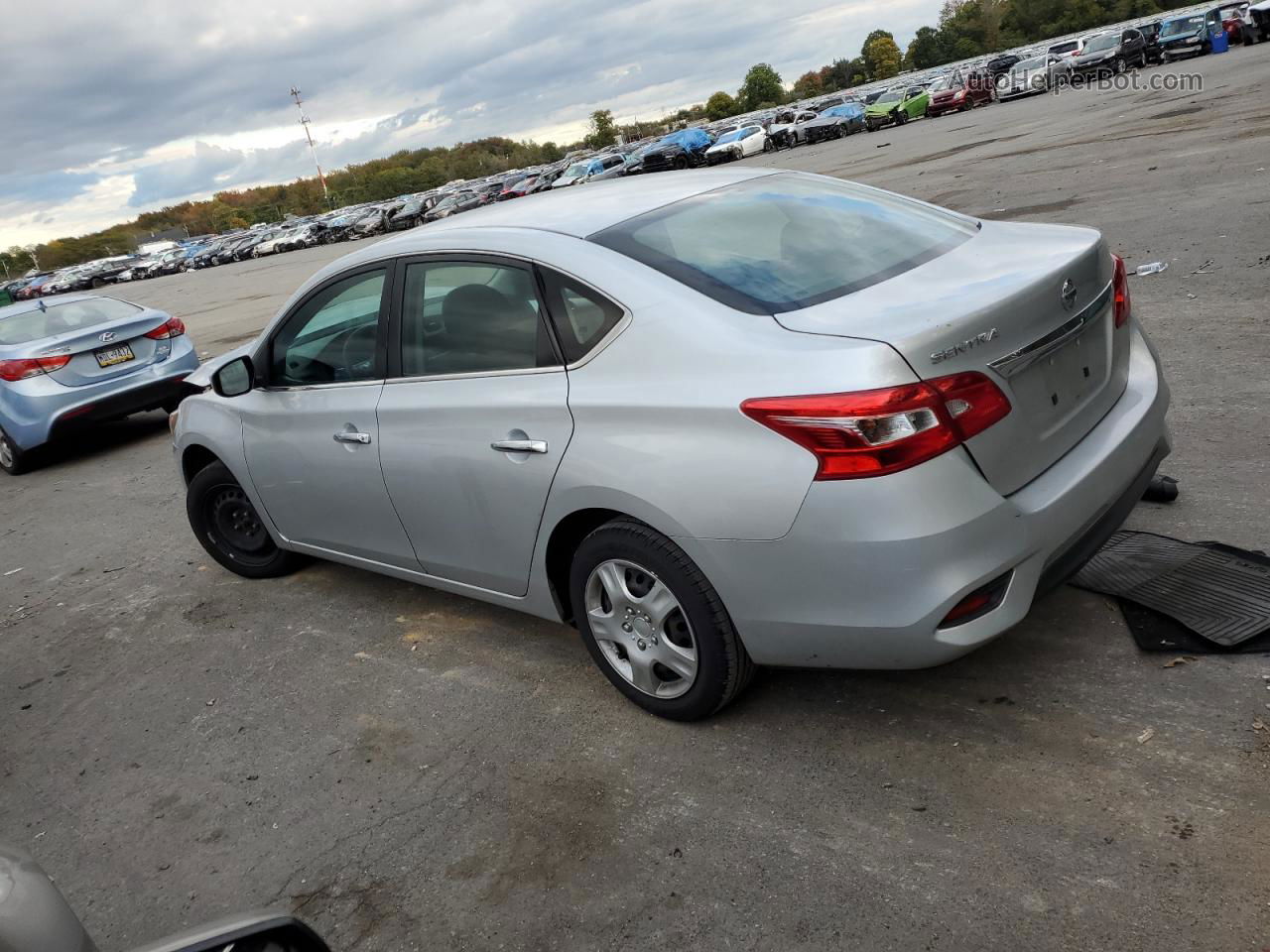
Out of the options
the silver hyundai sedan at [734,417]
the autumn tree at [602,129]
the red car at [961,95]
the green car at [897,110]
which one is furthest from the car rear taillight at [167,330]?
the autumn tree at [602,129]

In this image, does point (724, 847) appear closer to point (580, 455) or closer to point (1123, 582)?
point (580, 455)

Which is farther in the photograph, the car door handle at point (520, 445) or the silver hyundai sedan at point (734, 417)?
the car door handle at point (520, 445)

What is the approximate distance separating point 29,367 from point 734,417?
862cm

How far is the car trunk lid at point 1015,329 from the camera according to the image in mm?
2779

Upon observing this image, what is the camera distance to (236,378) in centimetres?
475

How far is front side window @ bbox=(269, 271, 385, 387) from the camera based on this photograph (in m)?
4.23

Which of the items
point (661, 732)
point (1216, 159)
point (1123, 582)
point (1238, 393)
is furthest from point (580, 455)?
point (1216, 159)

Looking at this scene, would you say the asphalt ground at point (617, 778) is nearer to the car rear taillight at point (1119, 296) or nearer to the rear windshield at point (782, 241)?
the car rear taillight at point (1119, 296)

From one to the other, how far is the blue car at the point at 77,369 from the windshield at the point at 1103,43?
43.2 meters

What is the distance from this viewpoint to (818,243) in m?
3.48

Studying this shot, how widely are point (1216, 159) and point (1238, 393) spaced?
376 inches

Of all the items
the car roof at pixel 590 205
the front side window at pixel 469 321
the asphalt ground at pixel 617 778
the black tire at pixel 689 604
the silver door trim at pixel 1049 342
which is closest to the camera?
the asphalt ground at pixel 617 778

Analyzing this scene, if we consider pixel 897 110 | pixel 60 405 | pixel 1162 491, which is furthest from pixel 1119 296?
pixel 897 110

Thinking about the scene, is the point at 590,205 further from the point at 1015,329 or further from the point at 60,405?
the point at 60,405
